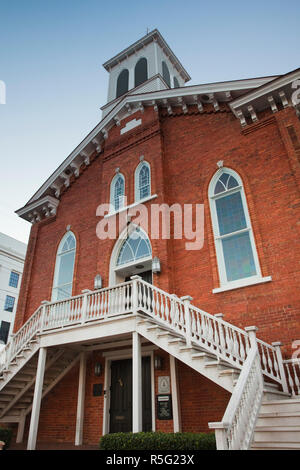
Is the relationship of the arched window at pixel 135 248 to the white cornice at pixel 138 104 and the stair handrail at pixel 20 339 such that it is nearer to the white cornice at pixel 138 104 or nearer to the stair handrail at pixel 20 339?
the stair handrail at pixel 20 339

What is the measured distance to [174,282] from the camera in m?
10.7

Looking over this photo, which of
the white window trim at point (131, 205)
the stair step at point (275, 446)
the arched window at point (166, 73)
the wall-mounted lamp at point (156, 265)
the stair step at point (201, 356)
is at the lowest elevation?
the stair step at point (275, 446)

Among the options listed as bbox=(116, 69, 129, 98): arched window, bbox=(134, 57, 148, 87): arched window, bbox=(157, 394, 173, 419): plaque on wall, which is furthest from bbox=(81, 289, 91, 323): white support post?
bbox=(134, 57, 148, 87): arched window

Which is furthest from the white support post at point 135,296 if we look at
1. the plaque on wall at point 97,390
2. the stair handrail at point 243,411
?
the plaque on wall at point 97,390

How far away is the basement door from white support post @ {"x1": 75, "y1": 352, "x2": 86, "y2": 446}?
0.96 metres

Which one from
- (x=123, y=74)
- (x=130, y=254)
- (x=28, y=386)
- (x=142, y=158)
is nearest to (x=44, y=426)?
(x=28, y=386)

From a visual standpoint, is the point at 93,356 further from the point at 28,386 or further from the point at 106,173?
the point at 106,173

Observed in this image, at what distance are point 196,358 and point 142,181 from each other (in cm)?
779

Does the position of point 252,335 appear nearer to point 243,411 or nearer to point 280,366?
point 280,366

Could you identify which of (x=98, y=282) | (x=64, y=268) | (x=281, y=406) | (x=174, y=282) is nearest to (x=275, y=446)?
(x=281, y=406)

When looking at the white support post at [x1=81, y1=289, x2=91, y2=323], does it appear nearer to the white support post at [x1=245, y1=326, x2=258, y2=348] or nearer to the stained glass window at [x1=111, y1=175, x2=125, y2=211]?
the stained glass window at [x1=111, y1=175, x2=125, y2=211]

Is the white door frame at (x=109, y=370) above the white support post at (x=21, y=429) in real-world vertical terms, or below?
above

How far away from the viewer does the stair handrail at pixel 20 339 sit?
422 inches

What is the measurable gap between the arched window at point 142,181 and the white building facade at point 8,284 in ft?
86.0
